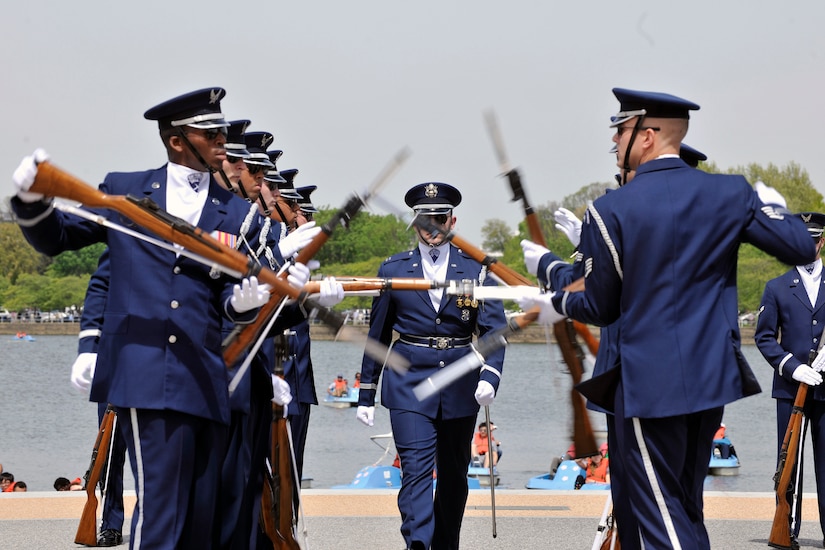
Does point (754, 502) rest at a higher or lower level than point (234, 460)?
lower

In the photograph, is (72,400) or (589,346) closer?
(589,346)

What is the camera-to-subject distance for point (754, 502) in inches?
429

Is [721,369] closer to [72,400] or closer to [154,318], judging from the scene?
[154,318]

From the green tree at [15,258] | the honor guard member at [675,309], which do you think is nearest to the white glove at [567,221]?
the honor guard member at [675,309]

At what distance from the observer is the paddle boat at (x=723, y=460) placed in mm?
27375

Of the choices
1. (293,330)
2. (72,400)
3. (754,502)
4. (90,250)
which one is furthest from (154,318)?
(90,250)

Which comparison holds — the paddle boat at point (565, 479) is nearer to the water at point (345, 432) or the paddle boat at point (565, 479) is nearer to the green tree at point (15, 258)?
the water at point (345, 432)

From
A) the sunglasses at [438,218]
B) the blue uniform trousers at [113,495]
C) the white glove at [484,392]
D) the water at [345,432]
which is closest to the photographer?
the white glove at [484,392]

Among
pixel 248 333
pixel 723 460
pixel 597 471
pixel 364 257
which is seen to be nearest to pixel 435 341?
pixel 248 333

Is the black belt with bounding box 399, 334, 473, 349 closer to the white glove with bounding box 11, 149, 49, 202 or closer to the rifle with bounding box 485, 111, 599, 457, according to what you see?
the rifle with bounding box 485, 111, 599, 457

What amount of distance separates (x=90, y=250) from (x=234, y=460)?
10125 centimetres

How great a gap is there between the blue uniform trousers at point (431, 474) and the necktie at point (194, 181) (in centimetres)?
271

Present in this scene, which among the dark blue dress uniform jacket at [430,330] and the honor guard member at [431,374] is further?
the dark blue dress uniform jacket at [430,330]

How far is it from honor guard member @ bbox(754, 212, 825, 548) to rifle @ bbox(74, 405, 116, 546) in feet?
14.9
